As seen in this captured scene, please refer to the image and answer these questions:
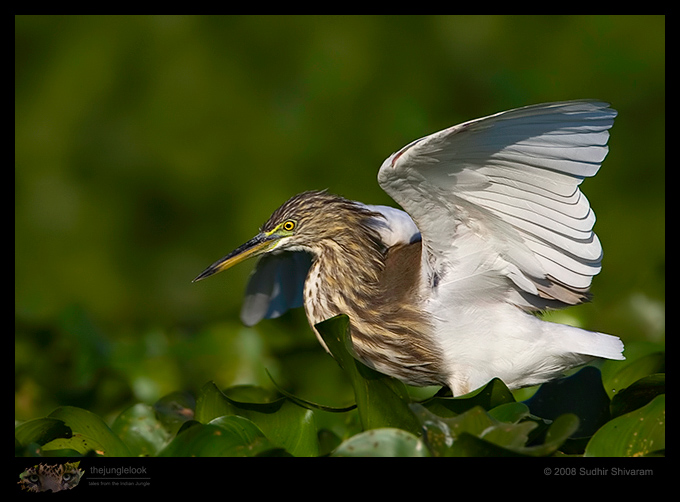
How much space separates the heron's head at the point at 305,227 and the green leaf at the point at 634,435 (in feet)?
3.17

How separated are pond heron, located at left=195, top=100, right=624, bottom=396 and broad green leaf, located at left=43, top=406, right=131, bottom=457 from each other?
0.70 metres

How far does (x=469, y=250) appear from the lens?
79.7 inches

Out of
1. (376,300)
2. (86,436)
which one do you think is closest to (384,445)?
(86,436)

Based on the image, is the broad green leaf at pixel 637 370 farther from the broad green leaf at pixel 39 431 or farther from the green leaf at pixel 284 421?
the broad green leaf at pixel 39 431

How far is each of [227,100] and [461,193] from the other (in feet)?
8.86

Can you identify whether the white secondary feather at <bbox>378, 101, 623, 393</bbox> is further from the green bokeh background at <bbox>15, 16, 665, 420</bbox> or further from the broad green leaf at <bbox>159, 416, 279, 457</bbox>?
the green bokeh background at <bbox>15, 16, 665, 420</bbox>

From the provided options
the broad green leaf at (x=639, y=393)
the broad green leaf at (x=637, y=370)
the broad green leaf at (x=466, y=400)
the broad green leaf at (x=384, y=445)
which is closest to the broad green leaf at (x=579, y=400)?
the broad green leaf at (x=639, y=393)

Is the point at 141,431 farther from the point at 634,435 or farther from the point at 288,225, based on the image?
the point at 634,435

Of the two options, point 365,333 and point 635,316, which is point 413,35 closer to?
point 635,316

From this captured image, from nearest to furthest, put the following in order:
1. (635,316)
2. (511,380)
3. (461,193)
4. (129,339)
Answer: (461,193) → (511,380) → (635,316) → (129,339)

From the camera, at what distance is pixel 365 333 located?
223 centimetres

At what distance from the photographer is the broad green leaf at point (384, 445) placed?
4.65 feet

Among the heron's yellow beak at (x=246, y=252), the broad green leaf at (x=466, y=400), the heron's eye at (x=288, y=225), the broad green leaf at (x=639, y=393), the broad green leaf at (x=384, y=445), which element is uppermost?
the heron's eye at (x=288, y=225)
